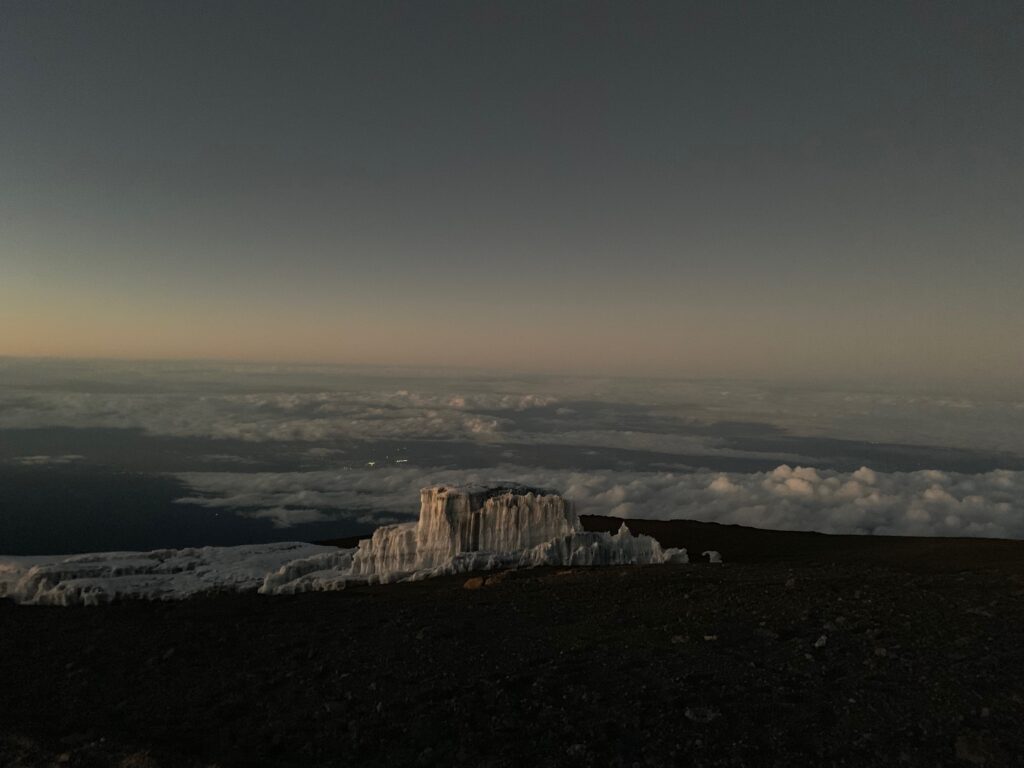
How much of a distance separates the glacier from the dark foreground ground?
631cm

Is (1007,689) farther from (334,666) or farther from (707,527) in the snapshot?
(707,527)

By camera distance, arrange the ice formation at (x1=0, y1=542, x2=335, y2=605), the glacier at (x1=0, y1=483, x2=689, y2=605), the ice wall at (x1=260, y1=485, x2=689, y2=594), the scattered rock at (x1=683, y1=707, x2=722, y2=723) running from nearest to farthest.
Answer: the scattered rock at (x1=683, y1=707, x2=722, y2=723) → the ice formation at (x1=0, y1=542, x2=335, y2=605) → the glacier at (x1=0, y1=483, x2=689, y2=605) → the ice wall at (x1=260, y1=485, x2=689, y2=594)

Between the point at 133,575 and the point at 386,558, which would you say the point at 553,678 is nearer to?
the point at 386,558

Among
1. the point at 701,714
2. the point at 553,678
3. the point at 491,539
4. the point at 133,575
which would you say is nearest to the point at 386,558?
the point at 491,539

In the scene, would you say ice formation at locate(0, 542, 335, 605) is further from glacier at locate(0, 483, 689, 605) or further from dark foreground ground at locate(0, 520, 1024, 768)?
dark foreground ground at locate(0, 520, 1024, 768)

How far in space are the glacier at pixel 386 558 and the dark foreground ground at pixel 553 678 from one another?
249 inches

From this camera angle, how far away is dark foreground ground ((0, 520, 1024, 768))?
11.3 meters

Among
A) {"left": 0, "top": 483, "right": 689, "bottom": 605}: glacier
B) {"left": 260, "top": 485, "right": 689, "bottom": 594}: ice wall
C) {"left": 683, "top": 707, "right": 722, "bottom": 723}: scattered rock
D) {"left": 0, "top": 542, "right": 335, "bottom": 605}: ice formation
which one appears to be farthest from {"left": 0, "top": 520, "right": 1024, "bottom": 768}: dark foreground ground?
{"left": 260, "top": 485, "right": 689, "bottom": 594}: ice wall

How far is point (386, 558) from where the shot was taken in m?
39.3

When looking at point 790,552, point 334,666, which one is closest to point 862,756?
point 334,666

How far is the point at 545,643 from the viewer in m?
17.6

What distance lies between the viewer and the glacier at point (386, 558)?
31812 mm

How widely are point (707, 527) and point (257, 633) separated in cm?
4767

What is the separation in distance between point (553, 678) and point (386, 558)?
2674 cm
